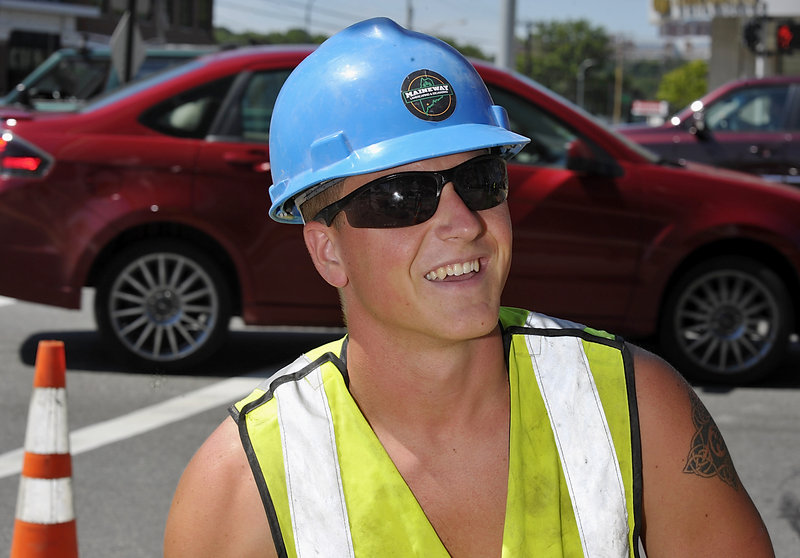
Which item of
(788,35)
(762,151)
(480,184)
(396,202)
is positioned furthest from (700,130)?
(788,35)

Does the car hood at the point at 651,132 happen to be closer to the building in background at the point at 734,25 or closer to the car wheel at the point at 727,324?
the car wheel at the point at 727,324

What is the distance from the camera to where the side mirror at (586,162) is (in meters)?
6.58

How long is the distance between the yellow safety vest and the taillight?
5.10 meters

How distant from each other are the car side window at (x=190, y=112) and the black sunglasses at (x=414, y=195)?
4.90 metres

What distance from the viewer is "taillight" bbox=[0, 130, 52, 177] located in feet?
21.6

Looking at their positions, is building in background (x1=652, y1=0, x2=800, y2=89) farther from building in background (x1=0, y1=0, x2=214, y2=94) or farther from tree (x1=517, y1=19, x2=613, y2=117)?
tree (x1=517, y1=19, x2=613, y2=117)

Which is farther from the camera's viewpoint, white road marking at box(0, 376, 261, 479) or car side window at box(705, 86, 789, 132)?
car side window at box(705, 86, 789, 132)

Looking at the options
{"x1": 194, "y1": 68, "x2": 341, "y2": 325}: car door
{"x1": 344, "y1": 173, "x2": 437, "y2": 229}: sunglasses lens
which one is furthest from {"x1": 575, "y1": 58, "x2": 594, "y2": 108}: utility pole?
{"x1": 344, "y1": 173, "x2": 437, "y2": 229}: sunglasses lens

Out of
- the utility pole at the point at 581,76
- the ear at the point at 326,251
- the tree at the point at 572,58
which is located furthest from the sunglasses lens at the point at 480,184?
the tree at the point at 572,58

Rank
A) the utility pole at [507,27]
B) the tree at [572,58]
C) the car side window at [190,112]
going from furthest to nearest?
the tree at [572,58]
the utility pole at [507,27]
the car side window at [190,112]

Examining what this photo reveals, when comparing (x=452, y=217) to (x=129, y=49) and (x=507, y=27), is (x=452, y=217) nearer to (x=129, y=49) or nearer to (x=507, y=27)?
(x=507, y=27)

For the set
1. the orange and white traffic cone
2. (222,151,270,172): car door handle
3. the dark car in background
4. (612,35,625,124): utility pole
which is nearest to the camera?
the orange and white traffic cone

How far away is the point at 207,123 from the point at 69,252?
3.46ft

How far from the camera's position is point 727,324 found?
6.80 m
